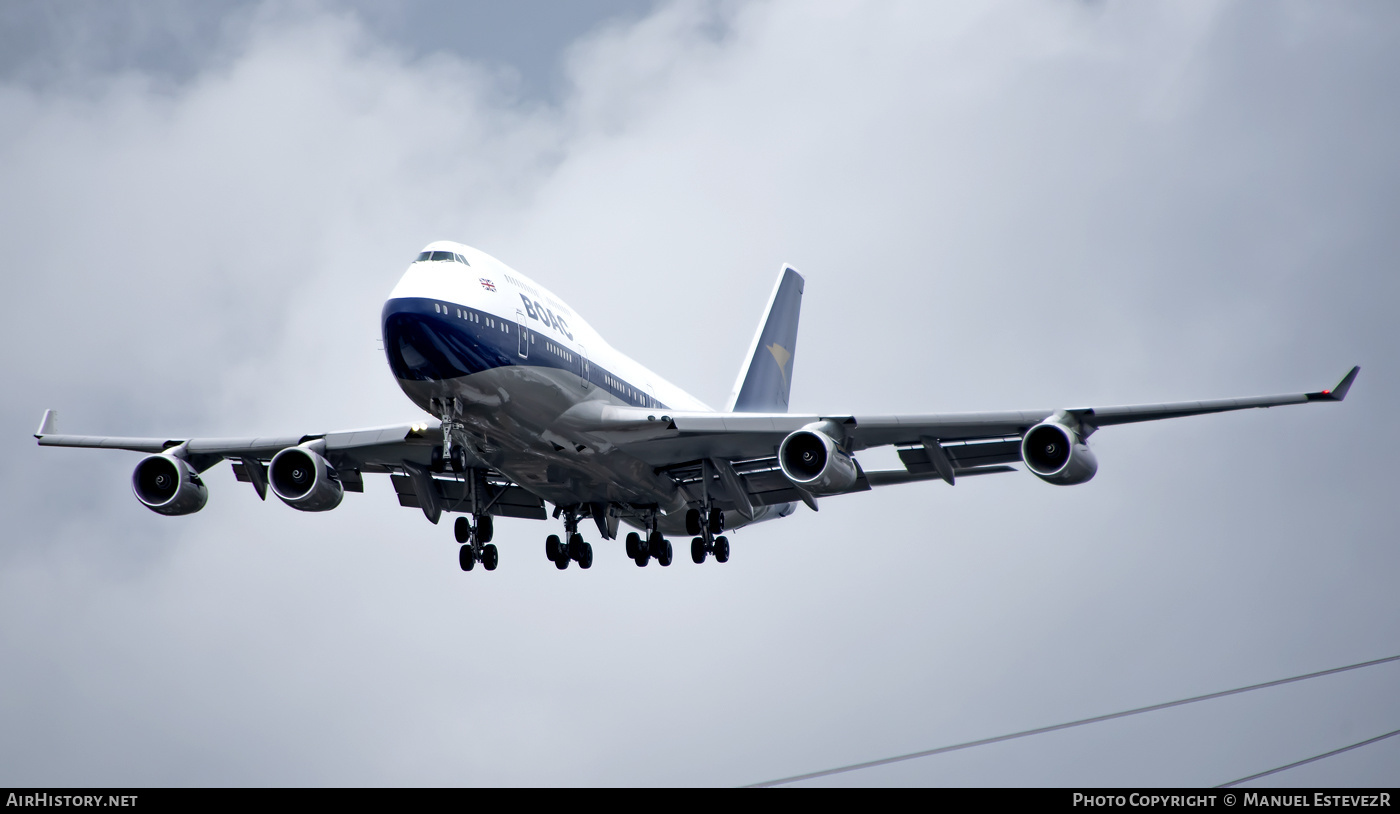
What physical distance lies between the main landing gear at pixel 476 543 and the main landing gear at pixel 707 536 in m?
5.75

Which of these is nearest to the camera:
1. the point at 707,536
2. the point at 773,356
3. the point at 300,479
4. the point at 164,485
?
the point at 300,479

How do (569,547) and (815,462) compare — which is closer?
(815,462)

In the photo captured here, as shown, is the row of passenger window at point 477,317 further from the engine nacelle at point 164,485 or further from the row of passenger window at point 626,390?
the engine nacelle at point 164,485

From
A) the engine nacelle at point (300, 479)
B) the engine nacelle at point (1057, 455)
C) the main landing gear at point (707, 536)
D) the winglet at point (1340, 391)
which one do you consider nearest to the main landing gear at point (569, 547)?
the main landing gear at point (707, 536)

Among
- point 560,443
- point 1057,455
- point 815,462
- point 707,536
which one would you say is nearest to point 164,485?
point 560,443

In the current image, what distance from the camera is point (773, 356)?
47.5 meters

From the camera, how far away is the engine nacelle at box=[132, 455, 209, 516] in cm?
3247

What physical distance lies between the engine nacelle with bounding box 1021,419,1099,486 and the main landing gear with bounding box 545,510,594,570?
14226 millimetres

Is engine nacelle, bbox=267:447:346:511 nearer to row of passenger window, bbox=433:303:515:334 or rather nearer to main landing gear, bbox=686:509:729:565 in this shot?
row of passenger window, bbox=433:303:515:334

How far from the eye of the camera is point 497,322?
26.8 m

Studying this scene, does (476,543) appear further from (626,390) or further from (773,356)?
(773,356)

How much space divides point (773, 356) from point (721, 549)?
12971 mm
